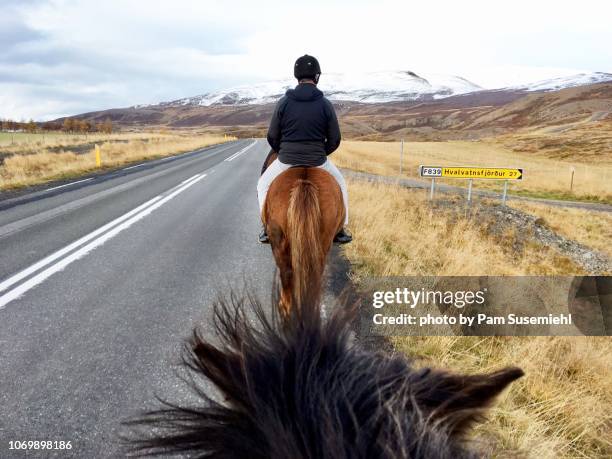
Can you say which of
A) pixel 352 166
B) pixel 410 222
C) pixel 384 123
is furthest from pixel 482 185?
pixel 384 123

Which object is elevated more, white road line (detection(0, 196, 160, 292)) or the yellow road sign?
the yellow road sign

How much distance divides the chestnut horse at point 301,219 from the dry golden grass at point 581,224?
444 inches

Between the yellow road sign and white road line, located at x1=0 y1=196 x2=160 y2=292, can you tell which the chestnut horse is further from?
the yellow road sign

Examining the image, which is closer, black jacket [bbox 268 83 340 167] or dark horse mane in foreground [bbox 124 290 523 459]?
dark horse mane in foreground [bbox 124 290 523 459]

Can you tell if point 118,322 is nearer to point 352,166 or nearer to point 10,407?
point 10,407

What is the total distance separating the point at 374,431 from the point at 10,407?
9.09 feet

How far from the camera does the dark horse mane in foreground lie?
2.59 ft

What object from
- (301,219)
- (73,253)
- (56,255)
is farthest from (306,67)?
(56,255)

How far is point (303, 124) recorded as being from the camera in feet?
12.4

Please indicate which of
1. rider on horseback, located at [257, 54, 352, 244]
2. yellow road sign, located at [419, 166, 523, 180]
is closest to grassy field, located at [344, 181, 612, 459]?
rider on horseback, located at [257, 54, 352, 244]

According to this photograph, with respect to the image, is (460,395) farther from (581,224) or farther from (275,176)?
(581,224)

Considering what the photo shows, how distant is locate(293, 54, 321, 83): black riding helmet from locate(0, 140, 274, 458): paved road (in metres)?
2.23

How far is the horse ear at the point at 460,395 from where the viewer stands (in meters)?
0.96

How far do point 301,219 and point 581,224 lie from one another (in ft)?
49.2
